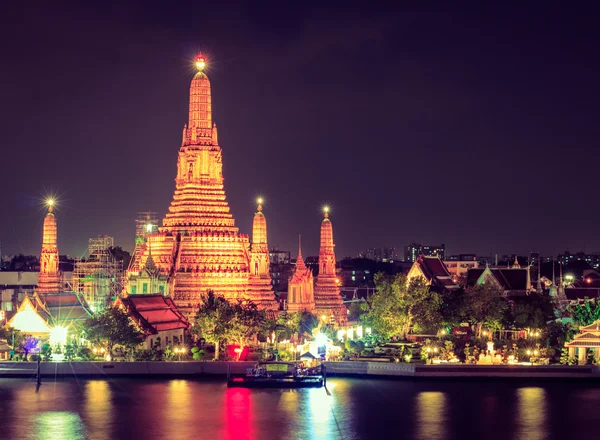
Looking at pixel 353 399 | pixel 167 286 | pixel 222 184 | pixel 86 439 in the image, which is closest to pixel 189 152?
pixel 222 184

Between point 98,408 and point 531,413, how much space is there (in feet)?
78.4

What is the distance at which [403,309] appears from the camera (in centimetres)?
9100

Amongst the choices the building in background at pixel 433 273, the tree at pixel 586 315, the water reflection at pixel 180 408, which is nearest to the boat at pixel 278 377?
the water reflection at pixel 180 408

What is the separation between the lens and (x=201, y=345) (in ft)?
309

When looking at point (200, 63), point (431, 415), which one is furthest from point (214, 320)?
point (200, 63)

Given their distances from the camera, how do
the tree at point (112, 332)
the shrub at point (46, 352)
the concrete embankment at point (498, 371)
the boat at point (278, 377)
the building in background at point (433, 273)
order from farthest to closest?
the building in background at point (433, 273), the shrub at point (46, 352), the tree at point (112, 332), the concrete embankment at point (498, 371), the boat at point (278, 377)

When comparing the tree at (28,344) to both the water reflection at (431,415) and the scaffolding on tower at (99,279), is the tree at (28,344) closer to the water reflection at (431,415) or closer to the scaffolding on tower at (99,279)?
the scaffolding on tower at (99,279)

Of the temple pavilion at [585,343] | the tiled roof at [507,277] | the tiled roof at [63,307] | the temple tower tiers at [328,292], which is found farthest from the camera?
the temple tower tiers at [328,292]

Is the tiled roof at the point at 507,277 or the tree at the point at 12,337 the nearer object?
the tree at the point at 12,337

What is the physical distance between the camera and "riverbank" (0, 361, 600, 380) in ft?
274

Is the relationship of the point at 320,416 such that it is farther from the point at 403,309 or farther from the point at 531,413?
the point at 403,309

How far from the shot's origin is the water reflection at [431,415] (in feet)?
219

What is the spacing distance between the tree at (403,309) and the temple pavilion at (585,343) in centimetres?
986

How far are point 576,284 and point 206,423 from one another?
221 feet
